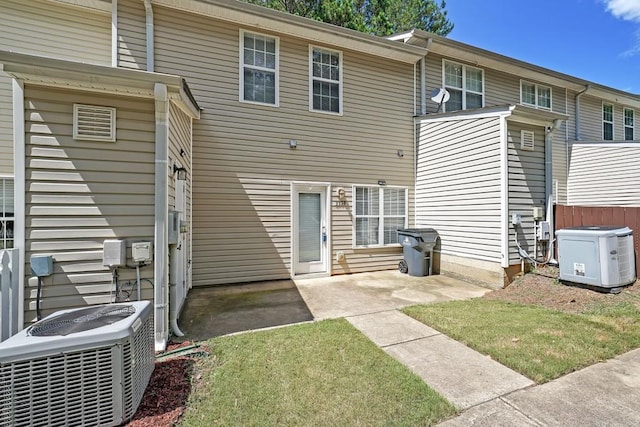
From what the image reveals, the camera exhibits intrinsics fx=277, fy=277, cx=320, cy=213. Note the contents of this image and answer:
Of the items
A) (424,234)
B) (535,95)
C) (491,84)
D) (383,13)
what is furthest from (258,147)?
(383,13)

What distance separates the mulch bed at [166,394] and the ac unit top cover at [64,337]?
0.63m

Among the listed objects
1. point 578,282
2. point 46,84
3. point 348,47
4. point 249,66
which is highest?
point 348,47

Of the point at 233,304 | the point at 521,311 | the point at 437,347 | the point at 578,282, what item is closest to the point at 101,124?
the point at 233,304

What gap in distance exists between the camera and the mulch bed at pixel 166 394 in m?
2.11

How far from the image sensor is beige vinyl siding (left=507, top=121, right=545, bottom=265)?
5715mm

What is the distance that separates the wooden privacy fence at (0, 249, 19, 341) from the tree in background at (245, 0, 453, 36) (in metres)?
12.1

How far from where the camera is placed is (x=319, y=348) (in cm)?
316

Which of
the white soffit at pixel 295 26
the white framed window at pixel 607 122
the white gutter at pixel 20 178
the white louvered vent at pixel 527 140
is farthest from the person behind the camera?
the white framed window at pixel 607 122

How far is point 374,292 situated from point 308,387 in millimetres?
3174

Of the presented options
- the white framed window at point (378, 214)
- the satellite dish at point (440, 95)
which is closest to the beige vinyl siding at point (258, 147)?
the white framed window at point (378, 214)

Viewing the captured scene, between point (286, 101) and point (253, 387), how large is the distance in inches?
226

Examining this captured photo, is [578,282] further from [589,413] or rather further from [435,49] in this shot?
[435,49]

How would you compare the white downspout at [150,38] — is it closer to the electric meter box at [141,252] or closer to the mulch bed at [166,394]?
the electric meter box at [141,252]

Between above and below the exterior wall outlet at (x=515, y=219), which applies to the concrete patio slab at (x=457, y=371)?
below
